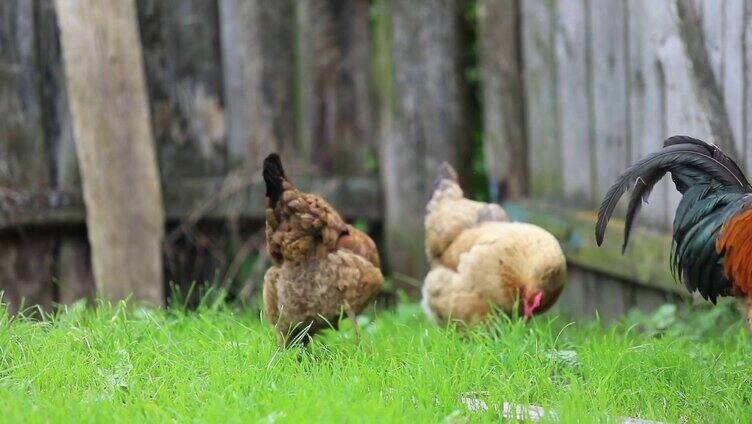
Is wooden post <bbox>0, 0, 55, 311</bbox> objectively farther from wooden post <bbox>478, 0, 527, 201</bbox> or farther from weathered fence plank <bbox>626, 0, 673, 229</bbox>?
weathered fence plank <bbox>626, 0, 673, 229</bbox>

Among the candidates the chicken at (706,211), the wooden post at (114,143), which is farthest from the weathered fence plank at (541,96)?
the wooden post at (114,143)

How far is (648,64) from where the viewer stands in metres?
6.16

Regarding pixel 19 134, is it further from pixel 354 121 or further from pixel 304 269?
pixel 304 269

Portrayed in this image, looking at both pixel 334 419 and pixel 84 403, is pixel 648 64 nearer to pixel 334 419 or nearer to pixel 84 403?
pixel 334 419

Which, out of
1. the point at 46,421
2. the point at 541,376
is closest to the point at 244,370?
the point at 46,421

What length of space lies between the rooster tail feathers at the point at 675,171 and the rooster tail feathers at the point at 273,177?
1.53 m

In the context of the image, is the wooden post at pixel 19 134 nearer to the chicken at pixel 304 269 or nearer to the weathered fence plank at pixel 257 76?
the weathered fence plank at pixel 257 76

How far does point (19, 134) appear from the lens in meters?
6.68

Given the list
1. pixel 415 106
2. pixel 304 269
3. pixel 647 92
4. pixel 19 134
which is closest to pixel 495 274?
pixel 304 269

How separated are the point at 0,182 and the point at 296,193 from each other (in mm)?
2696

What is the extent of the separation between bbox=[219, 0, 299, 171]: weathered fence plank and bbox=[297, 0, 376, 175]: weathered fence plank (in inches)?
4.6

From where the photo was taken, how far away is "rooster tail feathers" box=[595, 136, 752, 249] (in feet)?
14.6

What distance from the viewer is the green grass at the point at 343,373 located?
153 inches

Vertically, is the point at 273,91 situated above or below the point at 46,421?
above
